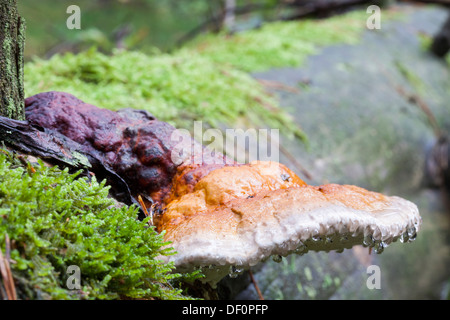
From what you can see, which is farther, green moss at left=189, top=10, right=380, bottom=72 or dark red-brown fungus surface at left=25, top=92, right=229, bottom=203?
green moss at left=189, top=10, right=380, bottom=72

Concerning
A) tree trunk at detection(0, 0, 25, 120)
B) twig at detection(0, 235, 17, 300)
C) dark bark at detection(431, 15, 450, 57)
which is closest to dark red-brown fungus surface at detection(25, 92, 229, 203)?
tree trunk at detection(0, 0, 25, 120)

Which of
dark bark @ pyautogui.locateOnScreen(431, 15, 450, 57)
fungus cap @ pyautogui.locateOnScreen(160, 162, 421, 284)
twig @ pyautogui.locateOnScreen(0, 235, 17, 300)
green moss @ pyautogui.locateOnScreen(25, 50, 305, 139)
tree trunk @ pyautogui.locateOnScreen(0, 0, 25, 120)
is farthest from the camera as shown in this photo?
Result: dark bark @ pyautogui.locateOnScreen(431, 15, 450, 57)

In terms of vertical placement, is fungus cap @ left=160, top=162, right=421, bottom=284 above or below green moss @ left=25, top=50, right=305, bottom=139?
below

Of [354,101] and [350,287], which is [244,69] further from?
[350,287]

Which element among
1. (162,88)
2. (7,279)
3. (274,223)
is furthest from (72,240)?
(162,88)

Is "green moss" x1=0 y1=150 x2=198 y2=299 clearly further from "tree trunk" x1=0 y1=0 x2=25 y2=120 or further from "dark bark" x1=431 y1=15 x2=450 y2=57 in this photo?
"dark bark" x1=431 y1=15 x2=450 y2=57

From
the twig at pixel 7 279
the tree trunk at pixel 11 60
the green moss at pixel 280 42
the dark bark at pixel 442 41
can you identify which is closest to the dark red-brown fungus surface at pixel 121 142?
the tree trunk at pixel 11 60

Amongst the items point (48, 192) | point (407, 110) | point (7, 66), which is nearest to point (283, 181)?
point (48, 192)
